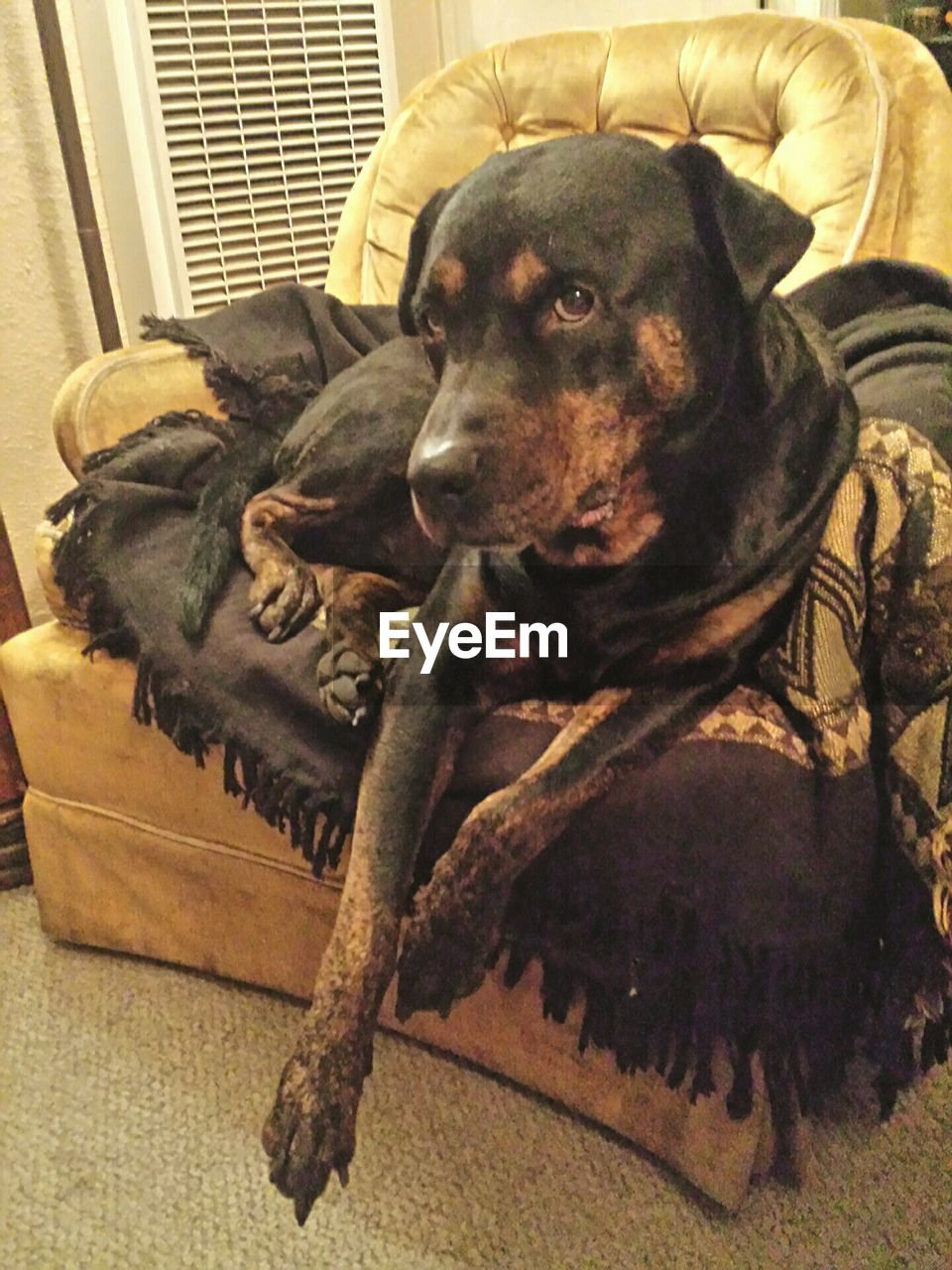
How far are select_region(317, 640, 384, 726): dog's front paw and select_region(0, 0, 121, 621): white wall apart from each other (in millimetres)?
1136

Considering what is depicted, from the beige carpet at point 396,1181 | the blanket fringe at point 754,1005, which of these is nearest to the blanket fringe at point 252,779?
the blanket fringe at point 754,1005

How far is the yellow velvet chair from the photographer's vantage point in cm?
113

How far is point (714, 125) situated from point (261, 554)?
100 centimetres

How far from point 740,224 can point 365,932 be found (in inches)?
26.9

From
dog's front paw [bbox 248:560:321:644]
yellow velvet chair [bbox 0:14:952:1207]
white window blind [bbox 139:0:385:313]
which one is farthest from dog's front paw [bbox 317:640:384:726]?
white window blind [bbox 139:0:385:313]

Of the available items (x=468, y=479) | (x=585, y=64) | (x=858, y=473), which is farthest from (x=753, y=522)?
(x=585, y=64)

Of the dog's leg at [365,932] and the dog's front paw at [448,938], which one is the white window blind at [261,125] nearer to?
the dog's leg at [365,932]

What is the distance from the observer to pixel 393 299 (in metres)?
1.75

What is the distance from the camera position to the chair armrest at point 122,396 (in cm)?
139

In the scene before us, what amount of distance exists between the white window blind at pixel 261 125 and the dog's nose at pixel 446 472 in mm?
1473

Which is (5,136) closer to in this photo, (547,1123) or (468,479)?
(468,479)

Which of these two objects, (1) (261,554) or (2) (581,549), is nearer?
(2) (581,549)

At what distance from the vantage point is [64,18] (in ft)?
5.94

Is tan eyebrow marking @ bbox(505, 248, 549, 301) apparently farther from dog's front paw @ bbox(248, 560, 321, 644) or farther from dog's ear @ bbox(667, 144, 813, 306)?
dog's front paw @ bbox(248, 560, 321, 644)
